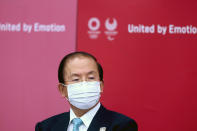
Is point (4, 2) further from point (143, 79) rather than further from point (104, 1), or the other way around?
point (143, 79)

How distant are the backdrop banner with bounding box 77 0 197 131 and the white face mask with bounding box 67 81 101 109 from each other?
1.05 metres

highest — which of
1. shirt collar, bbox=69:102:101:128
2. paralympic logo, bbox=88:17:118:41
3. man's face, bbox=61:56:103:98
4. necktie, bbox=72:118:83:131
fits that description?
paralympic logo, bbox=88:17:118:41

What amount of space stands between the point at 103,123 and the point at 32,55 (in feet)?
4.63

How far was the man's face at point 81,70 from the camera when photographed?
153 cm

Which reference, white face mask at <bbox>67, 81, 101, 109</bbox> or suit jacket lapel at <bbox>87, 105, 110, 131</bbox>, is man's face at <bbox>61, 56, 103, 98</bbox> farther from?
suit jacket lapel at <bbox>87, 105, 110, 131</bbox>

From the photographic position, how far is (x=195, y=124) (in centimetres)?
259

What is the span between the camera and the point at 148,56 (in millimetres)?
2625

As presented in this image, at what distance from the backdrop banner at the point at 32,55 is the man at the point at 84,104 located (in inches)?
42.1

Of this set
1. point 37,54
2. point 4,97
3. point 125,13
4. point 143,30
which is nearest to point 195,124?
point 143,30

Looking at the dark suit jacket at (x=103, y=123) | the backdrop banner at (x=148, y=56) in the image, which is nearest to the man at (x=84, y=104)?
the dark suit jacket at (x=103, y=123)

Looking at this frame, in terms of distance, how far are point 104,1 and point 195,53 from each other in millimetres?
885

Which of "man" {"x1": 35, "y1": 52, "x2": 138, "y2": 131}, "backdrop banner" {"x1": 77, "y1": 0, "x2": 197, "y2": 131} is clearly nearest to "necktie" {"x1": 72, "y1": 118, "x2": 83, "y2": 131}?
"man" {"x1": 35, "y1": 52, "x2": 138, "y2": 131}

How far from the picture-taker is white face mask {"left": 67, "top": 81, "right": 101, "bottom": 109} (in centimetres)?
157

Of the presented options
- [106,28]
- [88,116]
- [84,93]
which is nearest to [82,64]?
[84,93]
